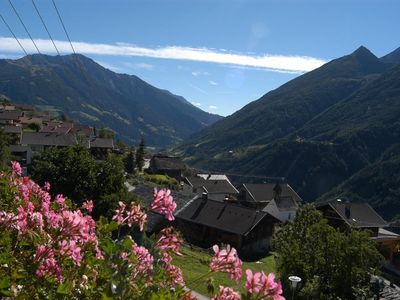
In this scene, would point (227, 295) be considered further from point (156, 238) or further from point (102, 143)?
point (102, 143)

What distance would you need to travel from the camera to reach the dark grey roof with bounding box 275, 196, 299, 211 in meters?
75.9

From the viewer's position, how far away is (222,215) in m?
51.4

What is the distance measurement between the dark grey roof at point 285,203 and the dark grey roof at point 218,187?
12.4m

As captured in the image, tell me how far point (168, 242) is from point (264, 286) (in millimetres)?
1248

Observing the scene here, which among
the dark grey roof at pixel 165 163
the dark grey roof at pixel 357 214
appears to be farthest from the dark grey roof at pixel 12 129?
the dark grey roof at pixel 357 214

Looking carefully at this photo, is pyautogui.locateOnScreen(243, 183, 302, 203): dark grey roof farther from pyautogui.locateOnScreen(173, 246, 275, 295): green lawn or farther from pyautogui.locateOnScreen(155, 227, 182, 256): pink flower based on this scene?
pyautogui.locateOnScreen(155, 227, 182, 256): pink flower

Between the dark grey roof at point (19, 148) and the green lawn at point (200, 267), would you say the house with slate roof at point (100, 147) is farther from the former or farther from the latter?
the green lawn at point (200, 267)

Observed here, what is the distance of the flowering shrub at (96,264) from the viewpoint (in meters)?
2.88

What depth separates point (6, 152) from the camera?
57500 mm

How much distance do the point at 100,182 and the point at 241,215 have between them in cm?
2618

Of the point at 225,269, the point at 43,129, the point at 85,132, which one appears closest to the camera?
the point at 225,269

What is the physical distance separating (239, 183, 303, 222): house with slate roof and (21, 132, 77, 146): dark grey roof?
33403 millimetres

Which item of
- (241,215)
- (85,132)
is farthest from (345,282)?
(85,132)

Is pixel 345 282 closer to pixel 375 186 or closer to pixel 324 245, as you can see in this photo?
pixel 324 245
